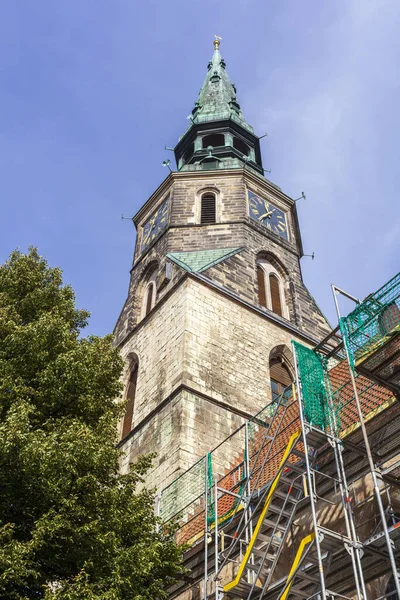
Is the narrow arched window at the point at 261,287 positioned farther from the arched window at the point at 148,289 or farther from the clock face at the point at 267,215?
the arched window at the point at 148,289

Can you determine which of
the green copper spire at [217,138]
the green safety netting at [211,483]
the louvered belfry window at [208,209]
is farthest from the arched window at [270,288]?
the green safety netting at [211,483]

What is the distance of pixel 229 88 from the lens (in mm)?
37750

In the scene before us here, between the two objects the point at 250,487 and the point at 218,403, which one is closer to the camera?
the point at 250,487

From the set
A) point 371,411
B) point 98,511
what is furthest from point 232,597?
point 371,411

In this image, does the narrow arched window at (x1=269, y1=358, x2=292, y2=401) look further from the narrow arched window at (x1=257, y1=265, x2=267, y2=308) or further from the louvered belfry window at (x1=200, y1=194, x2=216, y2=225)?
the louvered belfry window at (x1=200, y1=194, x2=216, y2=225)

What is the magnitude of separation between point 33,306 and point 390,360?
17.6 ft

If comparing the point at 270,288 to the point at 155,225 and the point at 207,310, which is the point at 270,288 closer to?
the point at 207,310

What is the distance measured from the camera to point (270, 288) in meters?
23.0

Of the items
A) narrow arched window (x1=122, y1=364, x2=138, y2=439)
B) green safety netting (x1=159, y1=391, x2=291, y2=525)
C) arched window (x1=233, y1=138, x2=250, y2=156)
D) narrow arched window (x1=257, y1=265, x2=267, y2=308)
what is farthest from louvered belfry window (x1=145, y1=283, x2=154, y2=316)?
arched window (x1=233, y1=138, x2=250, y2=156)

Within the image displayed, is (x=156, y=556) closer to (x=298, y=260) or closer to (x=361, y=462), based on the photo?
(x=361, y=462)

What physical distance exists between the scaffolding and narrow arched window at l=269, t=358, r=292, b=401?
8.37m

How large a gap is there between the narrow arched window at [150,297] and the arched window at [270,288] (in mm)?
3119

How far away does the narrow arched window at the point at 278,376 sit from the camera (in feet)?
62.8

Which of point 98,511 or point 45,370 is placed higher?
point 45,370
